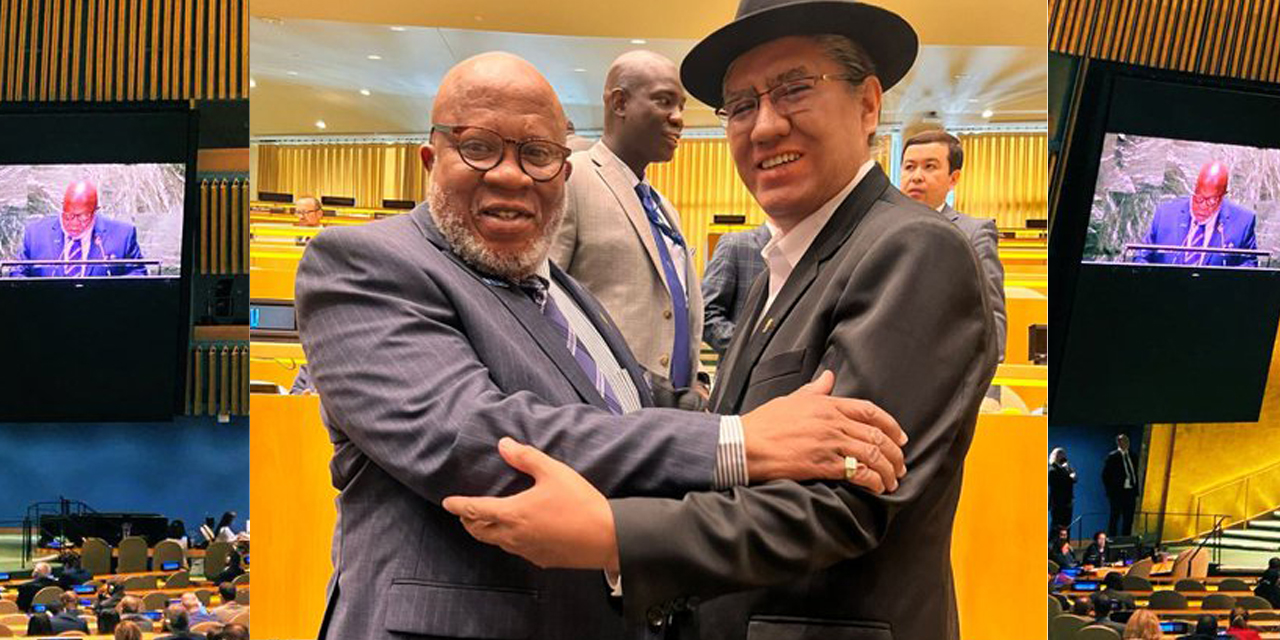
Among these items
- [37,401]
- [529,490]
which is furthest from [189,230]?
[529,490]

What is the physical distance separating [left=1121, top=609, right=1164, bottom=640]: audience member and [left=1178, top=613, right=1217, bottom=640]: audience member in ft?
0.44

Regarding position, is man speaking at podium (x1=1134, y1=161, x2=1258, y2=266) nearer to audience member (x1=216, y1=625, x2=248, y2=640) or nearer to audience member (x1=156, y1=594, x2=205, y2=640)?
audience member (x1=216, y1=625, x2=248, y2=640)

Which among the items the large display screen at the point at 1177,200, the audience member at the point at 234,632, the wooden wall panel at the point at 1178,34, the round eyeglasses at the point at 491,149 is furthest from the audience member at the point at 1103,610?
the round eyeglasses at the point at 491,149

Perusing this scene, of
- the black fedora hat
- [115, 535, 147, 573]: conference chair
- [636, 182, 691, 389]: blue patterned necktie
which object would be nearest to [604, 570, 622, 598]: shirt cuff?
the black fedora hat

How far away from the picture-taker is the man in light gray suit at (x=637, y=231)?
2.84m

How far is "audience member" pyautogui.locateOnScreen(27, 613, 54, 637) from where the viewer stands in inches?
185

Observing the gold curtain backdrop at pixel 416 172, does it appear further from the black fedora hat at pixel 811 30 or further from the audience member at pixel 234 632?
the black fedora hat at pixel 811 30

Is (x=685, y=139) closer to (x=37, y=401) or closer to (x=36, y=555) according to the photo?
(x=37, y=401)

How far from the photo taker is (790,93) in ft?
5.10

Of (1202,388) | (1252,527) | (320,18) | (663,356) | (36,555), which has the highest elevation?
(320,18)

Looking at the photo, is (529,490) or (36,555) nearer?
(529,490)

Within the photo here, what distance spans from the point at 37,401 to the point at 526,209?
4.05 metres

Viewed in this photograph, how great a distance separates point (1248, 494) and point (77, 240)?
17.7 feet

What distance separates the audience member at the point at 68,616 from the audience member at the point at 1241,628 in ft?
17.0
